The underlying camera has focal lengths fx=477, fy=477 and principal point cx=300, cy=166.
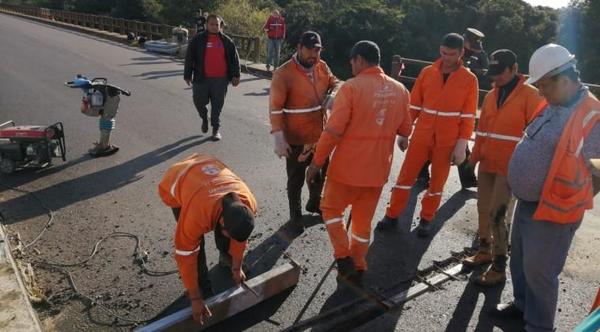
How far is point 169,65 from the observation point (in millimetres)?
15641

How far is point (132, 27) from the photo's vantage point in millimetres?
25812

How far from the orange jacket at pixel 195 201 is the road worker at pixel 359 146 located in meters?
0.92

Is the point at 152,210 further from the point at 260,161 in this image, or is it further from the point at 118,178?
the point at 260,161

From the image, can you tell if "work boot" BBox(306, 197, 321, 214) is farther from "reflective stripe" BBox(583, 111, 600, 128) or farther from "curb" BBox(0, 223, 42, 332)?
"reflective stripe" BBox(583, 111, 600, 128)

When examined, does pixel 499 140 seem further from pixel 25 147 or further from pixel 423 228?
pixel 25 147

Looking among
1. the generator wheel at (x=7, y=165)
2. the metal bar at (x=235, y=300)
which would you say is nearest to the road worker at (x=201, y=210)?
the metal bar at (x=235, y=300)

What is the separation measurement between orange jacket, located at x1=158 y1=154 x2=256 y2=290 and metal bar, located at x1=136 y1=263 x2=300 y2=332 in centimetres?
34

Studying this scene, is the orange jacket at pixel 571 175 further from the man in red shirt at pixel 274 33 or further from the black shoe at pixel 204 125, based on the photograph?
the man in red shirt at pixel 274 33

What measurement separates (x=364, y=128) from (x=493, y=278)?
1.74 m

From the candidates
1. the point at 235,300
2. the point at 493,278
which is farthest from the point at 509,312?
the point at 235,300

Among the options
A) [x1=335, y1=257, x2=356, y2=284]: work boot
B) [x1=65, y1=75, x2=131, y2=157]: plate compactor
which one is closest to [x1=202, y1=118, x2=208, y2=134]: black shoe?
[x1=65, y1=75, x2=131, y2=157]: plate compactor

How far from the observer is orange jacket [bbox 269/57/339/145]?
174 inches

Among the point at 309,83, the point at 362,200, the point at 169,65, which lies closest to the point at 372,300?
the point at 362,200

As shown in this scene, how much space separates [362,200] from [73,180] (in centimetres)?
394
